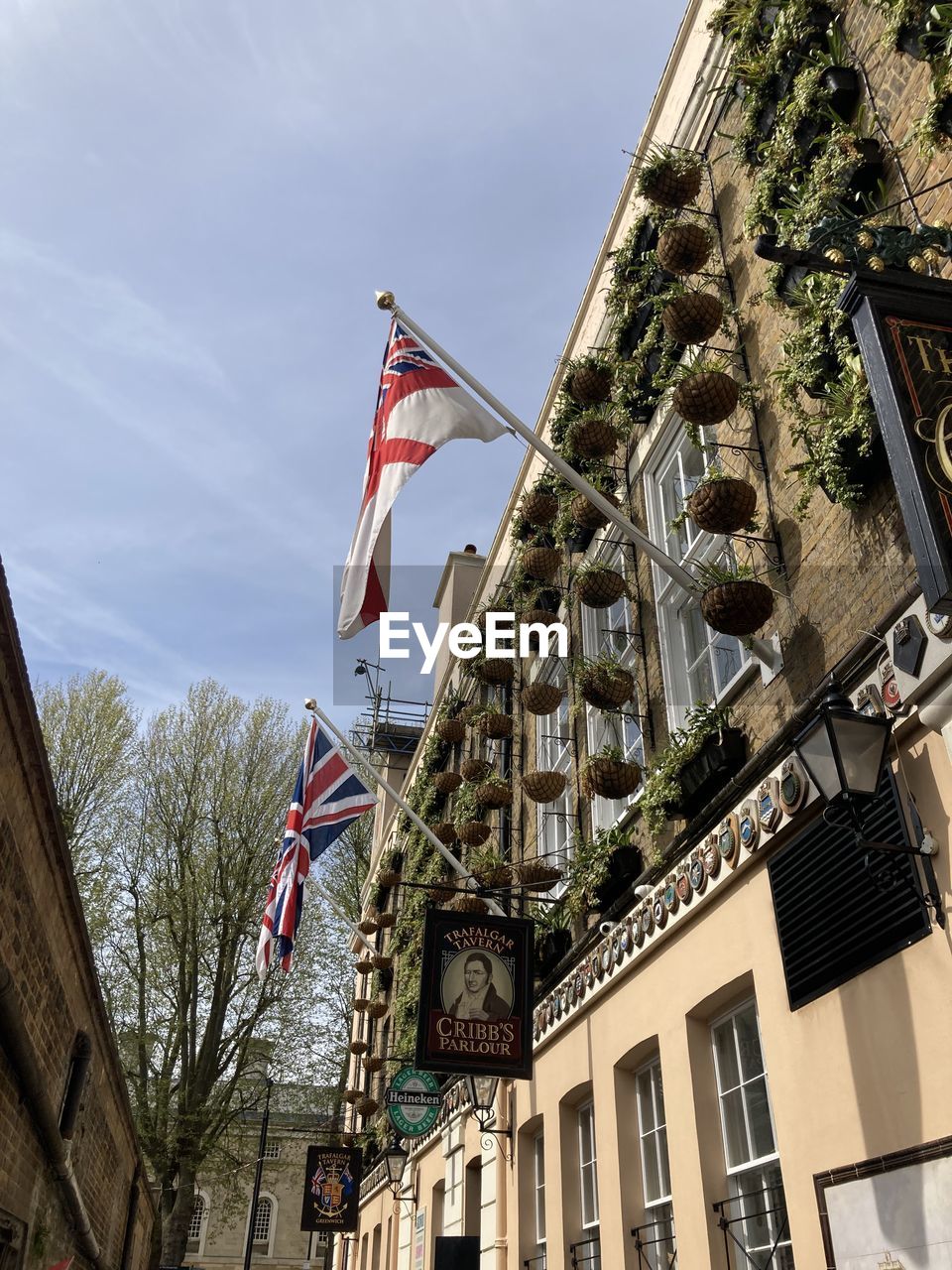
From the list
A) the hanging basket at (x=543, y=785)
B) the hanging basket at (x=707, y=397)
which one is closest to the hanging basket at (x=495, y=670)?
the hanging basket at (x=543, y=785)

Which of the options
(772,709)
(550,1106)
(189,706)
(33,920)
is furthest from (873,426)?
(189,706)

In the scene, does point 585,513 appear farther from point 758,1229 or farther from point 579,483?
point 758,1229

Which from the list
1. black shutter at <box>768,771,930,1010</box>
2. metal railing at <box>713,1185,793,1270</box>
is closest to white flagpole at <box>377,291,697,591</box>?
black shutter at <box>768,771,930,1010</box>

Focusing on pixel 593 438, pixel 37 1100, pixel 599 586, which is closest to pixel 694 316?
pixel 593 438

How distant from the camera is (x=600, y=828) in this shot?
915cm

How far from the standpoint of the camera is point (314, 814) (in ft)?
45.4

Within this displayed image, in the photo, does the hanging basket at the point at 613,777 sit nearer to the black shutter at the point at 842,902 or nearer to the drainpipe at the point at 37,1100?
the black shutter at the point at 842,902

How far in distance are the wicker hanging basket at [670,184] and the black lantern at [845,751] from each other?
499 cm

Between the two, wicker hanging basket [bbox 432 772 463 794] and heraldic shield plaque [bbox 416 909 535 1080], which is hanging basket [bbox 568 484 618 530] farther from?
wicker hanging basket [bbox 432 772 463 794]

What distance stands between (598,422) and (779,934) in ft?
15.9

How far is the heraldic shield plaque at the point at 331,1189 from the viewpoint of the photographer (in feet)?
60.0

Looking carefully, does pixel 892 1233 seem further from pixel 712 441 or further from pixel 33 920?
pixel 712 441

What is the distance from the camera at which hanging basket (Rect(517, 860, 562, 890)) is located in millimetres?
9953

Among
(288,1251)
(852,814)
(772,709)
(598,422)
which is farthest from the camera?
(288,1251)
